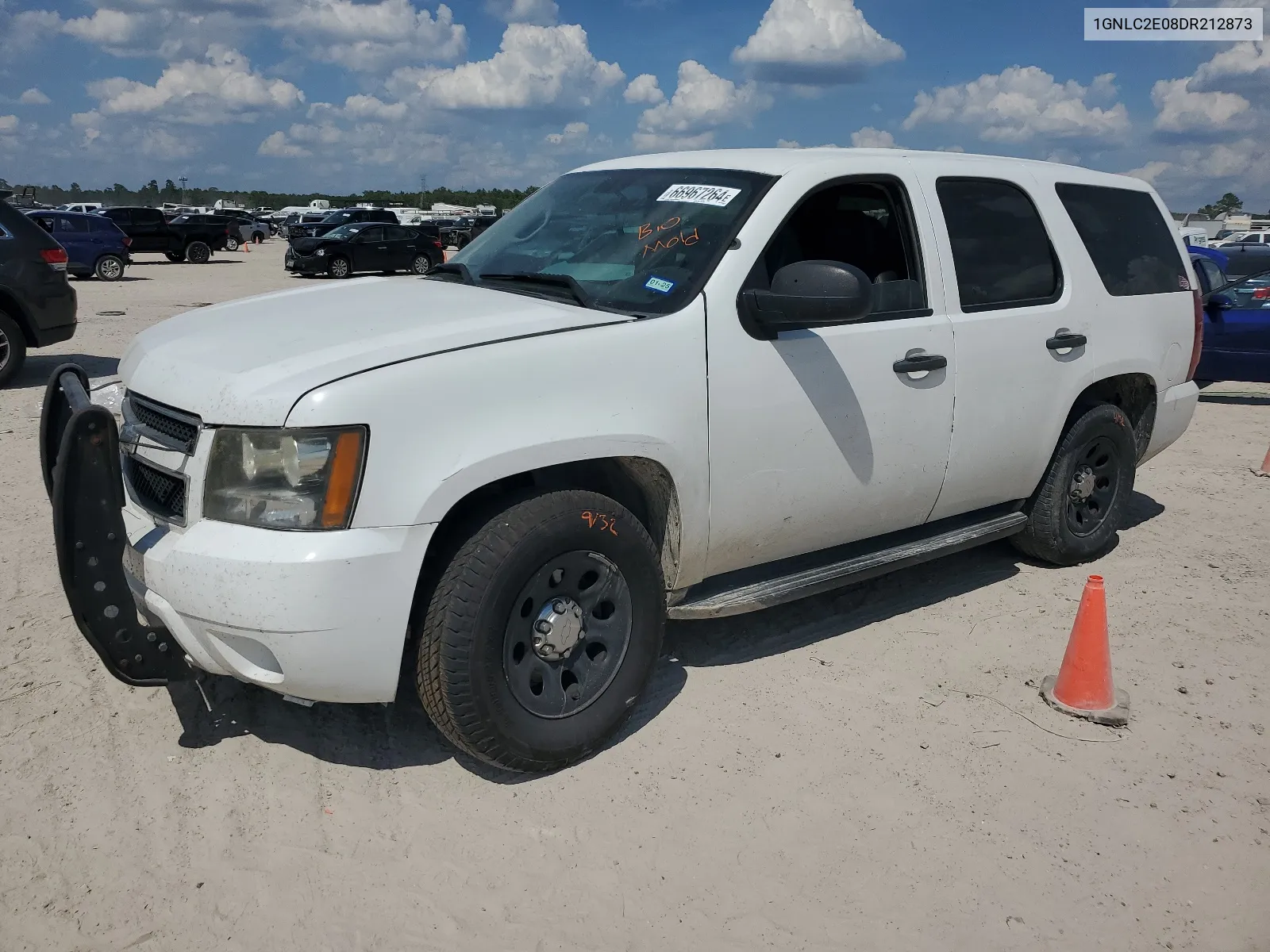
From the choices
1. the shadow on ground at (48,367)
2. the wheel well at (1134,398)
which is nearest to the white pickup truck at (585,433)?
the wheel well at (1134,398)

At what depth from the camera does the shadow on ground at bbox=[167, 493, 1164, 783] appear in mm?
3611

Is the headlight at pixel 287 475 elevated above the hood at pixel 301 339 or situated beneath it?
situated beneath

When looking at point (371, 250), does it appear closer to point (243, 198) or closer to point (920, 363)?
point (920, 363)

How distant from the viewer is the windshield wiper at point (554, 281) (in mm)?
3709

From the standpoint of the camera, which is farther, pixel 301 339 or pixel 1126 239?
pixel 1126 239

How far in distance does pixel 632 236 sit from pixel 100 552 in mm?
2107

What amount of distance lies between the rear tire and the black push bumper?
734cm

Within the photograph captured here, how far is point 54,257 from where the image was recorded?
9812 millimetres

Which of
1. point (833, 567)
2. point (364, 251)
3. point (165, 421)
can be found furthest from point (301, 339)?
point (364, 251)

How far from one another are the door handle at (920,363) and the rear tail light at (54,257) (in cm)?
863

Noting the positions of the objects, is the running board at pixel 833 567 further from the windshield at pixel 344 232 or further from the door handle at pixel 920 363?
the windshield at pixel 344 232

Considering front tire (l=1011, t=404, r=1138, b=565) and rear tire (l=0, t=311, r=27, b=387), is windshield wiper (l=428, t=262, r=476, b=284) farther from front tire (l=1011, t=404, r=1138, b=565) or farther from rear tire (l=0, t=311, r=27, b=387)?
rear tire (l=0, t=311, r=27, b=387)

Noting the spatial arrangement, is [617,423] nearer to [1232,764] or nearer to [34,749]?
[34,749]

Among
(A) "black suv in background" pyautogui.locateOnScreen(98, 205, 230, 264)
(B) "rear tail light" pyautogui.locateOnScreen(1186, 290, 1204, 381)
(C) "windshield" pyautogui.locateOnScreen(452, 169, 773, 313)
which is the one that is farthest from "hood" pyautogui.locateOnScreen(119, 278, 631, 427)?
(A) "black suv in background" pyautogui.locateOnScreen(98, 205, 230, 264)
